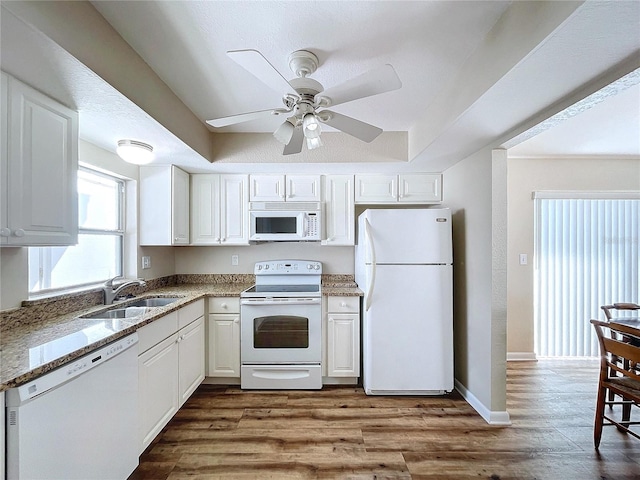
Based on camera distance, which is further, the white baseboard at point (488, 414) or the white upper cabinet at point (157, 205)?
the white upper cabinet at point (157, 205)

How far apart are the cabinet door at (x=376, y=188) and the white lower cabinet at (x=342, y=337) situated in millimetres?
1052

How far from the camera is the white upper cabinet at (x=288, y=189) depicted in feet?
10.1

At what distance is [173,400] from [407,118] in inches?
111

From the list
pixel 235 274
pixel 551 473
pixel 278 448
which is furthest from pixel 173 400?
pixel 551 473

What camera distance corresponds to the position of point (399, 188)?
A: 10.3 ft

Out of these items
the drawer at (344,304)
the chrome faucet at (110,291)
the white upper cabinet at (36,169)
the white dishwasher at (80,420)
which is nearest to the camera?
the white dishwasher at (80,420)

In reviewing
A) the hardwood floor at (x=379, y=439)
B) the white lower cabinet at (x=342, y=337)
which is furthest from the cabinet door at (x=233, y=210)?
the hardwood floor at (x=379, y=439)

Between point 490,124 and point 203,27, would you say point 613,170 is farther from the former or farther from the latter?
point 203,27

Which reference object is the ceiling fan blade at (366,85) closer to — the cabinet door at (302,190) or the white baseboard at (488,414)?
the cabinet door at (302,190)

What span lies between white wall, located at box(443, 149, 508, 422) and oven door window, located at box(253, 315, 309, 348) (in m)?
1.41

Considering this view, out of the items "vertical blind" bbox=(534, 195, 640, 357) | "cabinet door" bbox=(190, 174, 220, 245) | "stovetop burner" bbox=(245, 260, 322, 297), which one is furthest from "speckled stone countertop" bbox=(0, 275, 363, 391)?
"vertical blind" bbox=(534, 195, 640, 357)

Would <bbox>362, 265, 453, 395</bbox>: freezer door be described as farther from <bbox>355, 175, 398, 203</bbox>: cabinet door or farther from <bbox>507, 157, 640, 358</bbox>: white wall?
<bbox>507, 157, 640, 358</bbox>: white wall

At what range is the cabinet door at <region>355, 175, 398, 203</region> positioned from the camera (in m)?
3.13

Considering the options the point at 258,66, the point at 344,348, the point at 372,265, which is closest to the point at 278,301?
the point at 344,348
